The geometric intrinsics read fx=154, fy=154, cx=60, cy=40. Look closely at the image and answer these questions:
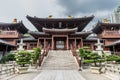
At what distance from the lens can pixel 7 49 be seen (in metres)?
30.6

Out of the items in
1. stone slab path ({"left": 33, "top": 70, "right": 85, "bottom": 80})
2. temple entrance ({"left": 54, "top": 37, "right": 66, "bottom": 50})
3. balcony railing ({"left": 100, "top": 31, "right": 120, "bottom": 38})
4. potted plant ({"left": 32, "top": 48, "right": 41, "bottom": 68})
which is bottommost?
stone slab path ({"left": 33, "top": 70, "right": 85, "bottom": 80})

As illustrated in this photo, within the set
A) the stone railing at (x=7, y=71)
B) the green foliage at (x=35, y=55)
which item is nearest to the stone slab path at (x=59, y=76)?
the stone railing at (x=7, y=71)

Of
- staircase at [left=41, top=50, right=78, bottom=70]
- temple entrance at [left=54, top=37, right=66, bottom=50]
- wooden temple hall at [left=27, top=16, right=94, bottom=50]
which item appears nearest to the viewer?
staircase at [left=41, top=50, right=78, bottom=70]

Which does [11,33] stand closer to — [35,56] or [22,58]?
[35,56]

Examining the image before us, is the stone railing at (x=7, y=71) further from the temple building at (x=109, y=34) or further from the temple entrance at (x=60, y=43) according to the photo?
the temple building at (x=109, y=34)

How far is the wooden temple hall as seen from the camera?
1148 inches

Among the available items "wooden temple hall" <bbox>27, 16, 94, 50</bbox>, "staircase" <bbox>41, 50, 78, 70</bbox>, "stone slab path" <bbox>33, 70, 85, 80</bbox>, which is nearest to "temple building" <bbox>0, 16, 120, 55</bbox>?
"wooden temple hall" <bbox>27, 16, 94, 50</bbox>

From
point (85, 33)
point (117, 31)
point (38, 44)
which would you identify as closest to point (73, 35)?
point (85, 33)

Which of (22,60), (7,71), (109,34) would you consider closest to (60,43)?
(109,34)

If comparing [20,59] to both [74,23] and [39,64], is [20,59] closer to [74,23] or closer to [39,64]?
[39,64]

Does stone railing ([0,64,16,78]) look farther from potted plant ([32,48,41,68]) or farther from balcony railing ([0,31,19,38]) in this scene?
balcony railing ([0,31,19,38])

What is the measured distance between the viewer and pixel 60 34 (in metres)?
29.2

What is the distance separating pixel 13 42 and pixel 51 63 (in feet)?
49.7

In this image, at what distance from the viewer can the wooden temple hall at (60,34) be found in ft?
95.7
